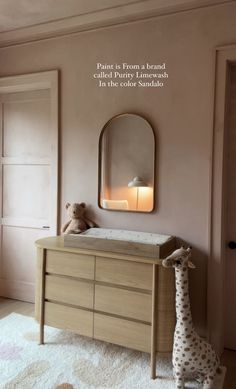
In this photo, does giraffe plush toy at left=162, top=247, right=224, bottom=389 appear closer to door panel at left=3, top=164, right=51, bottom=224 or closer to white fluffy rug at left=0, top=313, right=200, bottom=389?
white fluffy rug at left=0, top=313, right=200, bottom=389

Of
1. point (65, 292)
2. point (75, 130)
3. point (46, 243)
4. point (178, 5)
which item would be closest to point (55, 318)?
point (65, 292)

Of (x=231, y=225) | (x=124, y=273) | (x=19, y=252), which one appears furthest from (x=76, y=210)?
(x=231, y=225)

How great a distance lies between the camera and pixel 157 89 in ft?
8.07

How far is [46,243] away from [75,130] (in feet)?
3.38

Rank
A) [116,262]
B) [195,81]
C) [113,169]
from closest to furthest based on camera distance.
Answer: [116,262]
[195,81]
[113,169]

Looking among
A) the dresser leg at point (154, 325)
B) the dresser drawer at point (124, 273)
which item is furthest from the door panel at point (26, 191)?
the dresser leg at point (154, 325)

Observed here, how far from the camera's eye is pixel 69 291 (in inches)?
91.5

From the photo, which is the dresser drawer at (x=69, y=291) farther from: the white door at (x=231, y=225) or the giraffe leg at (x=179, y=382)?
the white door at (x=231, y=225)

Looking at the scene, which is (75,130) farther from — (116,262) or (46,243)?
(116,262)

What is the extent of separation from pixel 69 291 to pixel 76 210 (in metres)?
0.67

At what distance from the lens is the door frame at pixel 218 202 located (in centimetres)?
222

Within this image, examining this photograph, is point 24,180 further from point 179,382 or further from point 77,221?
point 179,382

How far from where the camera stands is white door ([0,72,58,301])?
121 inches

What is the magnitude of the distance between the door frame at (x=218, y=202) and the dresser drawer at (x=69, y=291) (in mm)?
884
